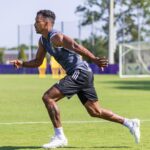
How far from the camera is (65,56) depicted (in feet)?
30.6

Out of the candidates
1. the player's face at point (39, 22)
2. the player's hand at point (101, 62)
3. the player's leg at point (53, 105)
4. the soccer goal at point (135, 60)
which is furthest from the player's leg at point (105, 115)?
the soccer goal at point (135, 60)

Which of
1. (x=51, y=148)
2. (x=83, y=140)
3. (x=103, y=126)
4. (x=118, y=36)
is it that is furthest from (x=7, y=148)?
(x=118, y=36)

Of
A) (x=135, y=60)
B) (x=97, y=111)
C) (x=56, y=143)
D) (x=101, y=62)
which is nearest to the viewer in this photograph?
(x=101, y=62)

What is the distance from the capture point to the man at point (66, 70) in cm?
913

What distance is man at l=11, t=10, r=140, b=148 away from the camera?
30.0 ft

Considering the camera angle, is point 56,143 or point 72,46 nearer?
point 72,46

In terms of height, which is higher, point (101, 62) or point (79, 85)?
point (101, 62)

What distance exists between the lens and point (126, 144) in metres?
10.1

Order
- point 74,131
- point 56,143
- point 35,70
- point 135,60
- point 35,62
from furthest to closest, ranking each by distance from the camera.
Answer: point 35,70, point 135,60, point 74,131, point 35,62, point 56,143

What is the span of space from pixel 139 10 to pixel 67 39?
102 meters

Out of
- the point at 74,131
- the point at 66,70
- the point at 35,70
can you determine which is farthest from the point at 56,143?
the point at 35,70

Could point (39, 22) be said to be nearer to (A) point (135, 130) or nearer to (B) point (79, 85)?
(B) point (79, 85)

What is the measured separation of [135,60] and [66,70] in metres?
49.8

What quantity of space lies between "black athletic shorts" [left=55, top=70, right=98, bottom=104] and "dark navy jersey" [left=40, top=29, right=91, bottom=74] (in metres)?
0.09
